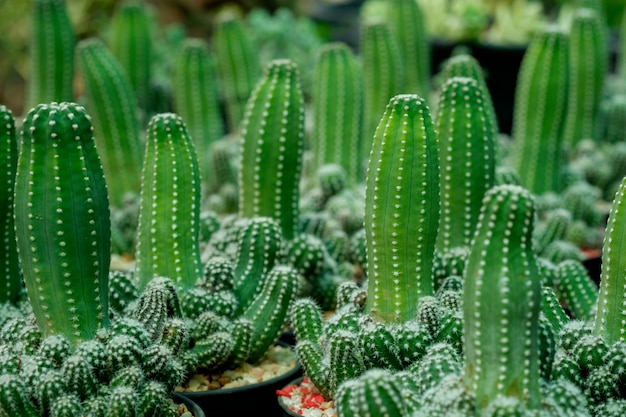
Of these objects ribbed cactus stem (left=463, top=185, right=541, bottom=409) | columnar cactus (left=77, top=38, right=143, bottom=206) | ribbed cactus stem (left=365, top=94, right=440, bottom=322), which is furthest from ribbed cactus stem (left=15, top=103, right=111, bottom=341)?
columnar cactus (left=77, top=38, right=143, bottom=206)

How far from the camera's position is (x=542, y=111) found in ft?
18.6

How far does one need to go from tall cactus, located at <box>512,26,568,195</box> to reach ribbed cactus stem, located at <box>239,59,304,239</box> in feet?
5.56

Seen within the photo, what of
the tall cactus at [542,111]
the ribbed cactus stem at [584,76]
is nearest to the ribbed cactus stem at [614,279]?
the tall cactus at [542,111]

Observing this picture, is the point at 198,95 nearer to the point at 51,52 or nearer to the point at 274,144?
the point at 51,52

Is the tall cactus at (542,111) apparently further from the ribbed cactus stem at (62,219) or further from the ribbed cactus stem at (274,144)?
the ribbed cactus stem at (62,219)

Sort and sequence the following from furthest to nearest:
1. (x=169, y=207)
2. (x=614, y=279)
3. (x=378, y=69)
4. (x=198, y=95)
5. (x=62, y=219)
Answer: (x=198, y=95), (x=378, y=69), (x=169, y=207), (x=614, y=279), (x=62, y=219)

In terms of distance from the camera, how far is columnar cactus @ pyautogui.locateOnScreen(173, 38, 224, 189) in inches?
241

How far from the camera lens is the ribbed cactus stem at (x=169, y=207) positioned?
4.01 meters

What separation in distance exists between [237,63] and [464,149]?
2649mm

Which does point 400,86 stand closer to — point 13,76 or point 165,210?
point 165,210

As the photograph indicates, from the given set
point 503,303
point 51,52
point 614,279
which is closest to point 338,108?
point 51,52

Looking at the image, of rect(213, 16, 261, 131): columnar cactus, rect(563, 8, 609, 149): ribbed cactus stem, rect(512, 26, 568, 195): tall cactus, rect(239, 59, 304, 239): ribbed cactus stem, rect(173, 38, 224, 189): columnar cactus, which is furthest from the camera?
rect(213, 16, 261, 131): columnar cactus

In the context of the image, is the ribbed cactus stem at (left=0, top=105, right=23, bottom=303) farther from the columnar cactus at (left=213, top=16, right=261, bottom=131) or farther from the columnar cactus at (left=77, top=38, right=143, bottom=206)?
the columnar cactus at (left=213, top=16, right=261, bottom=131)

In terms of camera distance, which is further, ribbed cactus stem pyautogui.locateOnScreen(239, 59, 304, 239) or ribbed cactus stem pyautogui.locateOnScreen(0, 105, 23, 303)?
ribbed cactus stem pyautogui.locateOnScreen(239, 59, 304, 239)
